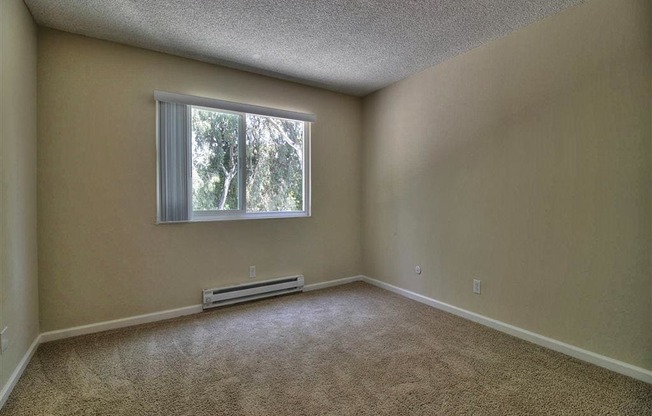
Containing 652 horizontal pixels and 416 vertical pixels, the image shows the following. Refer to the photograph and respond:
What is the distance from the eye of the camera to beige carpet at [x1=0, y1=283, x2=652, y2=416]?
5.75ft

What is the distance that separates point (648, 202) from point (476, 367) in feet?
4.77

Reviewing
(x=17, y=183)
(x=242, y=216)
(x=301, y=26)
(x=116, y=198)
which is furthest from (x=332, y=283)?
(x=17, y=183)

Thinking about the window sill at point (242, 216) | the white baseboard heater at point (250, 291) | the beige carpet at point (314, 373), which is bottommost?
the beige carpet at point (314, 373)

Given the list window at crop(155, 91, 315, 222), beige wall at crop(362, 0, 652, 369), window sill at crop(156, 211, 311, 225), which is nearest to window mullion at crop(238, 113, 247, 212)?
window at crop(155, 91, 315, 222)

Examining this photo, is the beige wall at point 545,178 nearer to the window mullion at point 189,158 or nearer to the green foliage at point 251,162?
the green foliage at point 251,162

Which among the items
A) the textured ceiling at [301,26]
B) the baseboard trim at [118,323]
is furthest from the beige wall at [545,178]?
the baseboard trim at [118,323]

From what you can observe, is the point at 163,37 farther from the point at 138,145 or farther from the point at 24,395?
the point at 24,395

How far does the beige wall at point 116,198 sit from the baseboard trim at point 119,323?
4cm

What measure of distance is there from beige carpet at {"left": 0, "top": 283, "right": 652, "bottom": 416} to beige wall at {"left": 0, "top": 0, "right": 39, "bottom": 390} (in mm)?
350

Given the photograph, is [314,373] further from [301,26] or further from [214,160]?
[301,26]

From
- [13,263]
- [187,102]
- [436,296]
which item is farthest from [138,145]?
[436,296]

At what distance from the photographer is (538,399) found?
1.80m

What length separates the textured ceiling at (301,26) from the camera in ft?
7.37

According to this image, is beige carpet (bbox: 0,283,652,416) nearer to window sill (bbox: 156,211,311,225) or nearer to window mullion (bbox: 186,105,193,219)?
window sill (bbox: 156,211,311,225)
